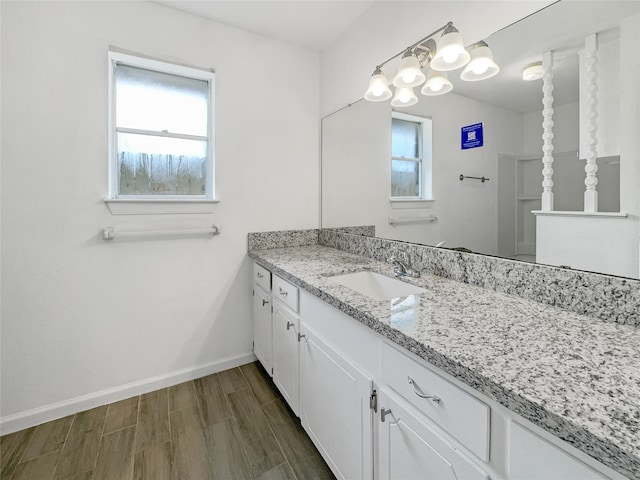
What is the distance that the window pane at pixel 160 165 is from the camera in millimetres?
1836

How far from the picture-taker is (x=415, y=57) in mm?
1479

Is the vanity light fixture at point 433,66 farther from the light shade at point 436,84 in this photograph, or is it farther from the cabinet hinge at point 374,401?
the cabinet hinge at point 374,401

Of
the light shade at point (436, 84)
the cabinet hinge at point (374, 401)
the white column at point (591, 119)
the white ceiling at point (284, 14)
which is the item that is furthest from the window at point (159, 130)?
the white column at point (591, 119)

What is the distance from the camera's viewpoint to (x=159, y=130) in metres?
1.92

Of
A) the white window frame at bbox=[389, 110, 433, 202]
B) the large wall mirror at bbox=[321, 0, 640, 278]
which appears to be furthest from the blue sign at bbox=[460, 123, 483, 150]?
the white window frame at bbox=[389, 110, 433, 202]

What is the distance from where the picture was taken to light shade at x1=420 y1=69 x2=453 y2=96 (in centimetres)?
145

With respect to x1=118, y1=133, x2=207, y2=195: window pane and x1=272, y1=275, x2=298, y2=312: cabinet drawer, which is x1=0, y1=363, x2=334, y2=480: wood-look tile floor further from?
x1=118, y1=133, x2=207, y2=195: window pane

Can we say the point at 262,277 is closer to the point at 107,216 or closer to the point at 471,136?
the point at 107,216

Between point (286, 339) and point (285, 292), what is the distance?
25cm

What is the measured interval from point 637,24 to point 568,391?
106cm

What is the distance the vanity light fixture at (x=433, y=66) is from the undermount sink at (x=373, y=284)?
95cm

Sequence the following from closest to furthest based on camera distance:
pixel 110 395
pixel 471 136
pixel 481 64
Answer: pixel 481 64 → pixel 471 136 → pixel 110 395

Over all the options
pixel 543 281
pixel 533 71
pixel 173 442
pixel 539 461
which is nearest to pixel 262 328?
pixel 173 442

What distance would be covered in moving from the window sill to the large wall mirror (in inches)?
45.6
